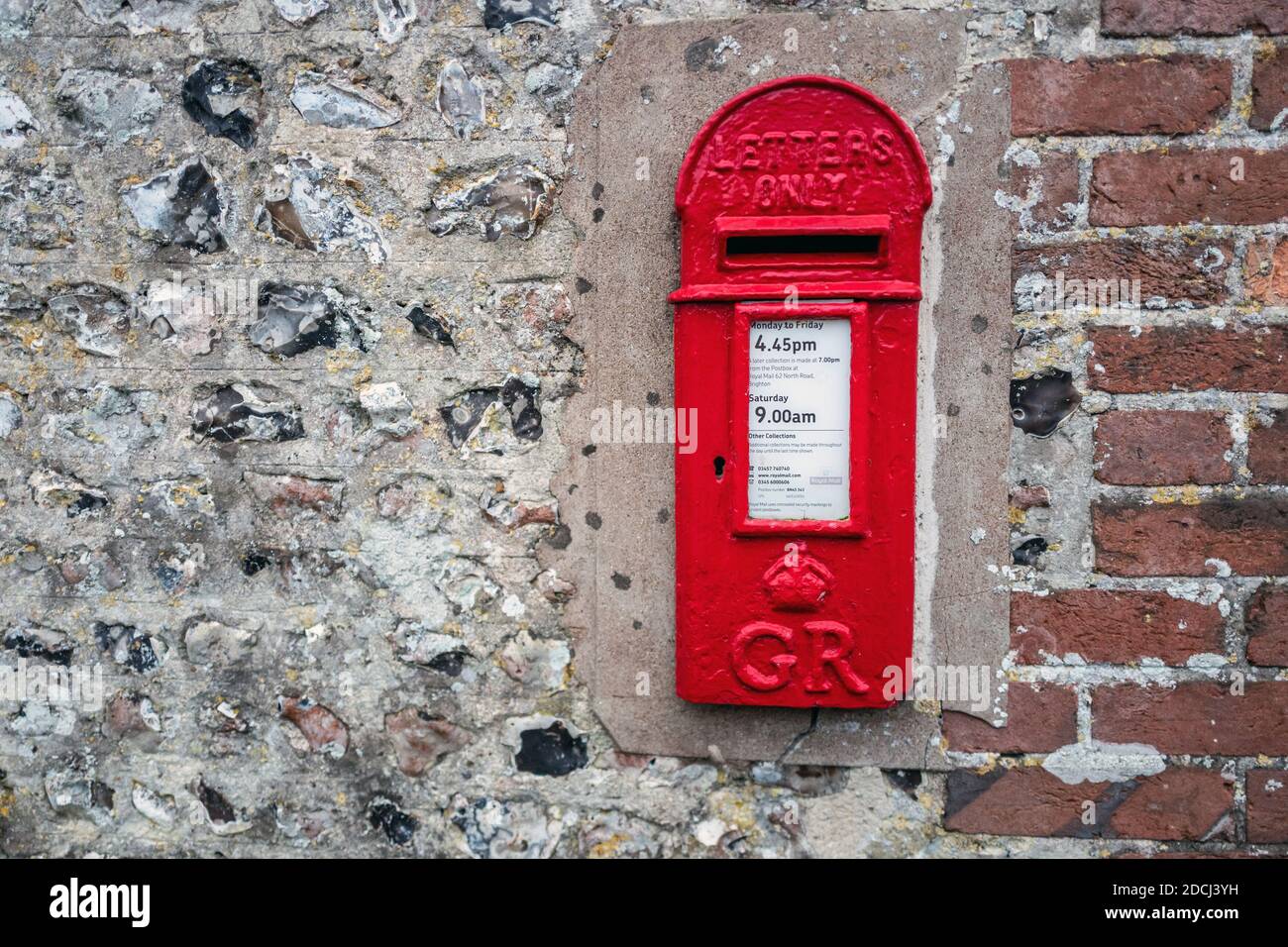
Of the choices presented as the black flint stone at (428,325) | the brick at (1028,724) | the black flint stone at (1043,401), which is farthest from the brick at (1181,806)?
the black flint stone at (428,325)

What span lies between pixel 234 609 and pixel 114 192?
892 millimetres

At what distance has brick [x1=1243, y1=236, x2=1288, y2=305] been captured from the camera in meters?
1.51

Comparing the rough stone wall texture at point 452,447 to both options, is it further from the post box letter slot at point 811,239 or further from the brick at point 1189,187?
the post box letter slot at point 811,239

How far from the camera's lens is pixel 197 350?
173 centimetres

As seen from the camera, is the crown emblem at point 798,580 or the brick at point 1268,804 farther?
the brick at point 1268,804

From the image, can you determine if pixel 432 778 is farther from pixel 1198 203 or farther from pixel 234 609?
pixel 1198 203

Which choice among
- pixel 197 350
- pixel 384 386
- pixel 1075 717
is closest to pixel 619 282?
pixel 384 386

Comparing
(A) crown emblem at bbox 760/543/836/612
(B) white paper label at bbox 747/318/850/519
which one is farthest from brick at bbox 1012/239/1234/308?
(A) crown emblem at bbox 760/543/836/612

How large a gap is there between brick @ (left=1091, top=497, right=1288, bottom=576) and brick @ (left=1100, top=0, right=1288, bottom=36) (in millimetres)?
846

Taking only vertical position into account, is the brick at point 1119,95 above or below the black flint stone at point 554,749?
above

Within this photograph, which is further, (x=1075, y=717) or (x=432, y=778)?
(x=432, y=778)

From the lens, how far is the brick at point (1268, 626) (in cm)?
154

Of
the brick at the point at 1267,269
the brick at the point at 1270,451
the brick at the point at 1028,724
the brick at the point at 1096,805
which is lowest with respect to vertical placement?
the brick at the point at 1096,805

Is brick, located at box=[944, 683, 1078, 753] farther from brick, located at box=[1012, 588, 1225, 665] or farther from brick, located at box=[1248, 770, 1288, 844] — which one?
brick, located at box=[1248, 770, 1288, 844]
